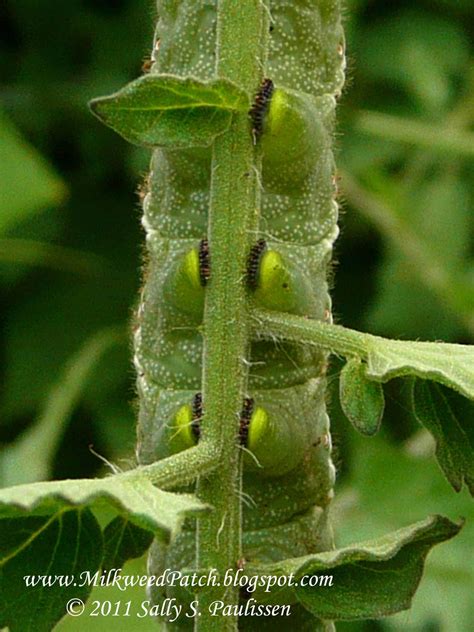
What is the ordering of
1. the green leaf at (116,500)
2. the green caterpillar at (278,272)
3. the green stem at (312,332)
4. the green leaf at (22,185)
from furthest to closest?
the green leaf at (22,185) → the green caterpillar at (278,272) → the green stem at (312,332) → the green leaf at (116,500)

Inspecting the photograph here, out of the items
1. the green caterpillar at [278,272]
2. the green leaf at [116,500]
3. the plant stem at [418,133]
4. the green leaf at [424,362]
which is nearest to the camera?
the green leaf at [116,500]

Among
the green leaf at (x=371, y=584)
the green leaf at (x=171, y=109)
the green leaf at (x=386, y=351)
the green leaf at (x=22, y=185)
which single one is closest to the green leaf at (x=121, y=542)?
the green leaf at (x=371, y=584)

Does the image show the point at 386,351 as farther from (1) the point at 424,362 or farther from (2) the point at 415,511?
(2) the point at 415,511

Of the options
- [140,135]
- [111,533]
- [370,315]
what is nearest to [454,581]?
[370,315]

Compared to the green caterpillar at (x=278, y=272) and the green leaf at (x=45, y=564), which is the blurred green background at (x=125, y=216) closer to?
the green caterpillar at (x=278, y=272)

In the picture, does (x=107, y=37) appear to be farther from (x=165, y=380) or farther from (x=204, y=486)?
(x=204, y=486)

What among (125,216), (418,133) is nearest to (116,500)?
(418,133)
